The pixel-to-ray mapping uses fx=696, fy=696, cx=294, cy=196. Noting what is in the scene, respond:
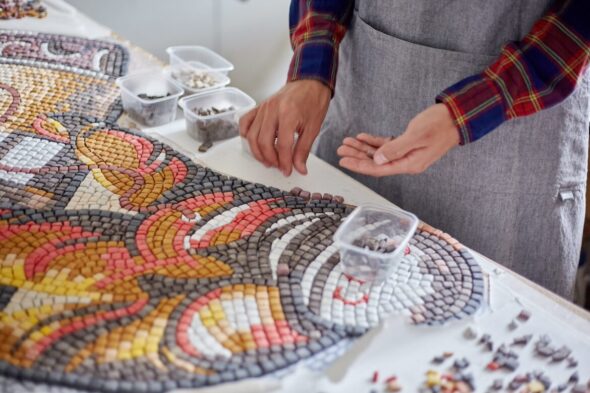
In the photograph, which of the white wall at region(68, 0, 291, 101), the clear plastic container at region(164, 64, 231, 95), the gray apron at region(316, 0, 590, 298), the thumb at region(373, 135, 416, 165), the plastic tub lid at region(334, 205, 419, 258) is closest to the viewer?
the plastic tub lid at region(334, 205, 419, 258)

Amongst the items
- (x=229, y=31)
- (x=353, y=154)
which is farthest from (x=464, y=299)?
(x=229, y=31)

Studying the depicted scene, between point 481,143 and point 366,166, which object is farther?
point 481,143

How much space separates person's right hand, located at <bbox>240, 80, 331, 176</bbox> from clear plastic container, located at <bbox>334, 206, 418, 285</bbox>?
0.82ft

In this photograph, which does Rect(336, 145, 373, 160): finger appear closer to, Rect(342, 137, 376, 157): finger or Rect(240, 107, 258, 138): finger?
Rect(342, 137, 376, 157): finger

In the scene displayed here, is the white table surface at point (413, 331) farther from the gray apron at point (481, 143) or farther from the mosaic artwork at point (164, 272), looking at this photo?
the gray apron at point (481, 143)

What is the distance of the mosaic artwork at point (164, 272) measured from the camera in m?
0.90

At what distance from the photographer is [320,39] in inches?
55.5

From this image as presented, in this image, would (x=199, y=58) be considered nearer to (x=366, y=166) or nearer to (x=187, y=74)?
(x=187, y=74)

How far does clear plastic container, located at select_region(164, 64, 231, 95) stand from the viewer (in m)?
1.60

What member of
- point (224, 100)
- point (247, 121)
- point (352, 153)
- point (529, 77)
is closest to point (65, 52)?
point (224, 100)

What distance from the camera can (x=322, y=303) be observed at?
1.01 m

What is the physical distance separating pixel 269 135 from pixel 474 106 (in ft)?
1.28

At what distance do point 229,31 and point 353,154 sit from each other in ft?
7.81

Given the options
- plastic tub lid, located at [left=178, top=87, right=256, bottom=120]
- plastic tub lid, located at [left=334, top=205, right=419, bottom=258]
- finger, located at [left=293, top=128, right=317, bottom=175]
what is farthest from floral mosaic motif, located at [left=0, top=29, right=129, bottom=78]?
plastic tub lid, located at [left=334, top=205, right=419, bottom=258]
